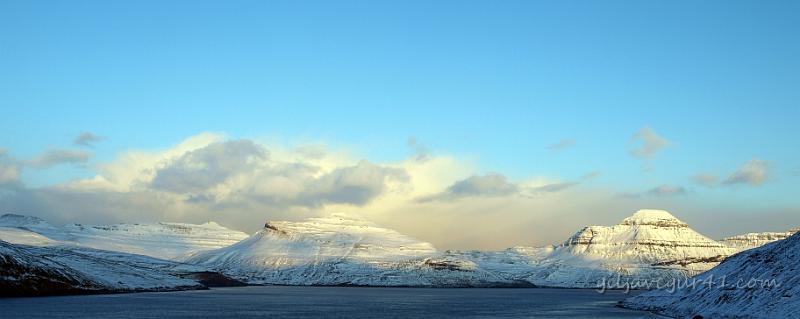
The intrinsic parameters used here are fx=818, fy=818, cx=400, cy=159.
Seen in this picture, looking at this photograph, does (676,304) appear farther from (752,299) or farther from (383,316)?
(383,316)

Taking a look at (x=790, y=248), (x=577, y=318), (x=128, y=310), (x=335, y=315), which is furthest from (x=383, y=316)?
(x=790, y=248)

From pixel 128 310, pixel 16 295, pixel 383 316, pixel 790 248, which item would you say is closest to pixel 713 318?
pixel 790 248

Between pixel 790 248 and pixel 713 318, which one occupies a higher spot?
pixel 790 248

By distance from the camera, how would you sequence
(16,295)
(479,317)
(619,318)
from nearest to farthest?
(619,318)
(479,317)
(16,295)

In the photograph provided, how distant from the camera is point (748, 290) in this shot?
→ 105938 millimetres

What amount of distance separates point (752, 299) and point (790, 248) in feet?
49.1

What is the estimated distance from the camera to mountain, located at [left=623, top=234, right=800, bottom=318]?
94875mm

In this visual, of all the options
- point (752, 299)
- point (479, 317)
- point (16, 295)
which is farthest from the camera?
point (16, 295)

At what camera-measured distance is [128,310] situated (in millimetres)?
137625

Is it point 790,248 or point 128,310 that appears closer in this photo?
point 790,248

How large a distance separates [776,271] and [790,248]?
7.10 m

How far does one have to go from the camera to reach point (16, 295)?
7126 inches

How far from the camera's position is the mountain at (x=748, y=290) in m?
94.9

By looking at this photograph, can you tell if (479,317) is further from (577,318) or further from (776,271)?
(776,271)
